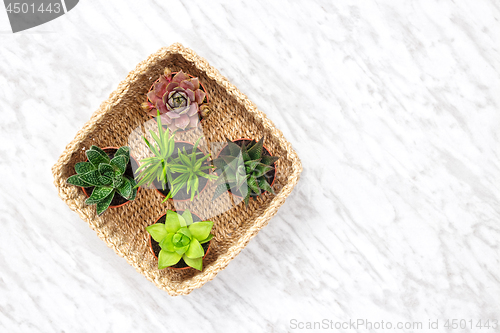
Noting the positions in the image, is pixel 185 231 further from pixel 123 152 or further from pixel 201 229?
pixel 123 152

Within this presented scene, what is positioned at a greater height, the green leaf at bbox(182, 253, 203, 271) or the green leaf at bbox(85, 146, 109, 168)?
the green leaf at bbox(85, 146, 109, 168)

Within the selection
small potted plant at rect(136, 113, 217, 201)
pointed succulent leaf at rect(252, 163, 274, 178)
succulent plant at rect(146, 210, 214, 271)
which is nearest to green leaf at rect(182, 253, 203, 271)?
succulent plant at rect(146, 210, 214, 271)

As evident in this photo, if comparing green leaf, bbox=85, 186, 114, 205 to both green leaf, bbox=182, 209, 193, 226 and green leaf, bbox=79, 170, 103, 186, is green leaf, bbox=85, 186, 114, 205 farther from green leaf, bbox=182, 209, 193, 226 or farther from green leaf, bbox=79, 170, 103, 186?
green leaf, bbox=182, 209, 193, 226

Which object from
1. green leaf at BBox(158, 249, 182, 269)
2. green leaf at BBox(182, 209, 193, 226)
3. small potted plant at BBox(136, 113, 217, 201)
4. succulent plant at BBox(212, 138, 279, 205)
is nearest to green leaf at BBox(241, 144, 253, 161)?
succulent plant at BBox(212, 138, 279, 205)

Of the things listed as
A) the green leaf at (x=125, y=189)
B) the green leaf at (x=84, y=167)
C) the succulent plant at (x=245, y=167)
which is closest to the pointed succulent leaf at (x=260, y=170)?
the succulent plant at (x=245, y=167)

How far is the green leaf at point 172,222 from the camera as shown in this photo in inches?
35.4

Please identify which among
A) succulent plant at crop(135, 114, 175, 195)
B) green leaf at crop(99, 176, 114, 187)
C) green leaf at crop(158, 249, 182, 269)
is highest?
succulent plant at crop(135, 114, 175, 195)

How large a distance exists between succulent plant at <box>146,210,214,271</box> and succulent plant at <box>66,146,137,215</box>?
0.12 meters

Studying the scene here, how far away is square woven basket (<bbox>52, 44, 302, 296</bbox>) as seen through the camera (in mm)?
881

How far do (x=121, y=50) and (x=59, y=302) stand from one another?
2.79ft

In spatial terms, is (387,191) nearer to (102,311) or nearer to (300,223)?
(300,223)

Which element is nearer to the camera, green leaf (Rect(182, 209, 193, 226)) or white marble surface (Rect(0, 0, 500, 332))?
green leaf (Rect(182, 209, 193, 226))

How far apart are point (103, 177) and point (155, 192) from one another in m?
0.18

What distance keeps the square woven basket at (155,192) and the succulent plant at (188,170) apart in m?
0.13
